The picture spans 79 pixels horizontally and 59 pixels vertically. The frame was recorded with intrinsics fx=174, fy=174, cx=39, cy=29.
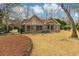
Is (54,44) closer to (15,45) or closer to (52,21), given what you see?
(52,21)

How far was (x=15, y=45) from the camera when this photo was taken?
1.25 metres

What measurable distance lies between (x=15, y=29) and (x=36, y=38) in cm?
17

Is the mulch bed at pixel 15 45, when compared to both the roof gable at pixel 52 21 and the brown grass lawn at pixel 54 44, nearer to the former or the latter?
the brown grass lawn at pixel 54 44

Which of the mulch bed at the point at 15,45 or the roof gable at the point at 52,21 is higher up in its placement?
the roof gable at the point at 52,21

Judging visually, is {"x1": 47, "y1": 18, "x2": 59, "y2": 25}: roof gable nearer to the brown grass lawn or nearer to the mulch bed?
the brown grass lawn

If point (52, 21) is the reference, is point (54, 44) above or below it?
below

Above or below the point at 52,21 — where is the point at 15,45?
below

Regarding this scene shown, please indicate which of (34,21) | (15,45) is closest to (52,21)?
(34,21)

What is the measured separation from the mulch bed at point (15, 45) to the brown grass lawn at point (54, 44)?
0.04 metres

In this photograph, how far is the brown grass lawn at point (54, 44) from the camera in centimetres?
125

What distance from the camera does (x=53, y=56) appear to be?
1.25 m

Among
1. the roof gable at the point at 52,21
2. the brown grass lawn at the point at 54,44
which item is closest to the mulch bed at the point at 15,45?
the brown grass lawn at the point at 54,44

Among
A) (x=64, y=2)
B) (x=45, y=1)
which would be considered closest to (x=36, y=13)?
(x=45, y=1)

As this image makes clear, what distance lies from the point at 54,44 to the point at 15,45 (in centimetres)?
28
